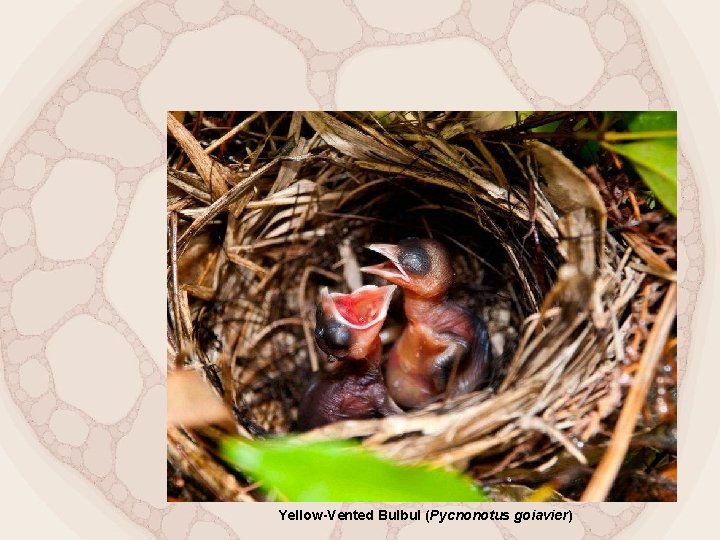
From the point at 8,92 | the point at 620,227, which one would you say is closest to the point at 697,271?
the point at 620,227

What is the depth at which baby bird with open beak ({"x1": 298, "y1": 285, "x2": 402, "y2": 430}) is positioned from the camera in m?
1.41

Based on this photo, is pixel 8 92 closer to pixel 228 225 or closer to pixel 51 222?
pixel 51 222

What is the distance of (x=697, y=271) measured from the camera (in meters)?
1.21

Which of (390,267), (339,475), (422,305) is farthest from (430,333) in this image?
(339,475)

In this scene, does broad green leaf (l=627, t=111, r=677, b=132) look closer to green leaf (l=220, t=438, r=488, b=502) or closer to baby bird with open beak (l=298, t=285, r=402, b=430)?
baby bird with open beak (l=298, t=285, r=402, b=430)

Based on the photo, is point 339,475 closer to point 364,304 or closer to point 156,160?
point 364,304

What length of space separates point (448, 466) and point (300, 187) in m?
0.72

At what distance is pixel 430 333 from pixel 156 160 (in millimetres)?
790

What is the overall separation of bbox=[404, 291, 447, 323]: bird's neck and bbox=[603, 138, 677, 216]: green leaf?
1.92 ft

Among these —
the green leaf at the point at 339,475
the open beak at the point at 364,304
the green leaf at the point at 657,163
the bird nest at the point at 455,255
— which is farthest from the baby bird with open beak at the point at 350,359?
the green leaf at the point at 657,163

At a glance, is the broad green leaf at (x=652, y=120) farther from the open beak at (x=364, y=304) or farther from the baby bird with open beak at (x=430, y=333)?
the open beak at (x=364, y=304)

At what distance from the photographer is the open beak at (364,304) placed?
146cm

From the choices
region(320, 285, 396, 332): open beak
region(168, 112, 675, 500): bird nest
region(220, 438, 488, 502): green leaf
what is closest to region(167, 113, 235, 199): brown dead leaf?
region(168, 112, 675, 500): bird nest

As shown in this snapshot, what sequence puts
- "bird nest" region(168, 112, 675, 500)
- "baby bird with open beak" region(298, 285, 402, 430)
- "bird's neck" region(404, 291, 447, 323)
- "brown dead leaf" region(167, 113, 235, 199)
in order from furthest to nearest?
"bird's neck" region(404, 291, 447, 323) < "baby bird with open beak" region(298, 285, 402, 430) < "brown dead leaf" region(167, 113, 235, 199) < "bird nest" region(168, 112, 675, 500)
